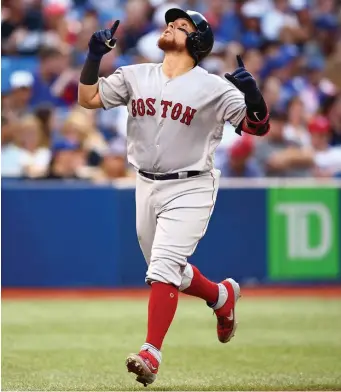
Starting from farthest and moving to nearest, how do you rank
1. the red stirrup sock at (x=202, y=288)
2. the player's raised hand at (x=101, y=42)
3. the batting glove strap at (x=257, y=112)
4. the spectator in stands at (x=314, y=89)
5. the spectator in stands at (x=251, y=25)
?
the spectator in stands at (x=251, y=25) < the spectator in stands at (x=314, y=89) < the red stirrup sock at (x=202, y=288) < the player's raised hand at (x=101, y=42) < the batting glove strap at (x=257, y=112)

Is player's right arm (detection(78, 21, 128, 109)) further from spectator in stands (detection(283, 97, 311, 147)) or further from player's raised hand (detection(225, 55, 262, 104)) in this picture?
spectator in stands (detection(283, 97, 311, 147))

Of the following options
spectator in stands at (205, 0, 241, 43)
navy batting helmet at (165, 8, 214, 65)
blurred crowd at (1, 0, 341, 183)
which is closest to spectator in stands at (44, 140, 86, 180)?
blurred crowd at (1, 0, 341, 183)

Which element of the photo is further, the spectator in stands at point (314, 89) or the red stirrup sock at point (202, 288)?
the spectator in stands at point (314, 89)

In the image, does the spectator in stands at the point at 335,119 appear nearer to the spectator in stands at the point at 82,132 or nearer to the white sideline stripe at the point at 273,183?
the white sideline stripe at the point at 273,183

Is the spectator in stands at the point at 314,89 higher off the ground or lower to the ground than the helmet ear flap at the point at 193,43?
lower

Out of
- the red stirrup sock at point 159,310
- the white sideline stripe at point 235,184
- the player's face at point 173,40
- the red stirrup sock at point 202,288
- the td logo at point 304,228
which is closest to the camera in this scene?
the red stirrup sock at point 159,310

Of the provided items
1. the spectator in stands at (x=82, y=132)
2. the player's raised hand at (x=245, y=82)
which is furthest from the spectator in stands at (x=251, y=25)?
the player's raised hand at (x=245, y=82)

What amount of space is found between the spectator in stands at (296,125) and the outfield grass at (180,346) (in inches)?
A: 123

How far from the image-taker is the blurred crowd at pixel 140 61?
12.1m

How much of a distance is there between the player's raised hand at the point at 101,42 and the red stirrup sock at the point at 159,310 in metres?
1.29

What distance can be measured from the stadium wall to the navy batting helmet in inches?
220

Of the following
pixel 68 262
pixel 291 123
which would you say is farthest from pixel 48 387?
pixel 291 123

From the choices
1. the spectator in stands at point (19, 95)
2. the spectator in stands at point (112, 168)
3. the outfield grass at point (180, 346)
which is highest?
the spectator in stands at point (19, 95)

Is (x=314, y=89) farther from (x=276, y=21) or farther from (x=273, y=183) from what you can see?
(x=273, y=183)
